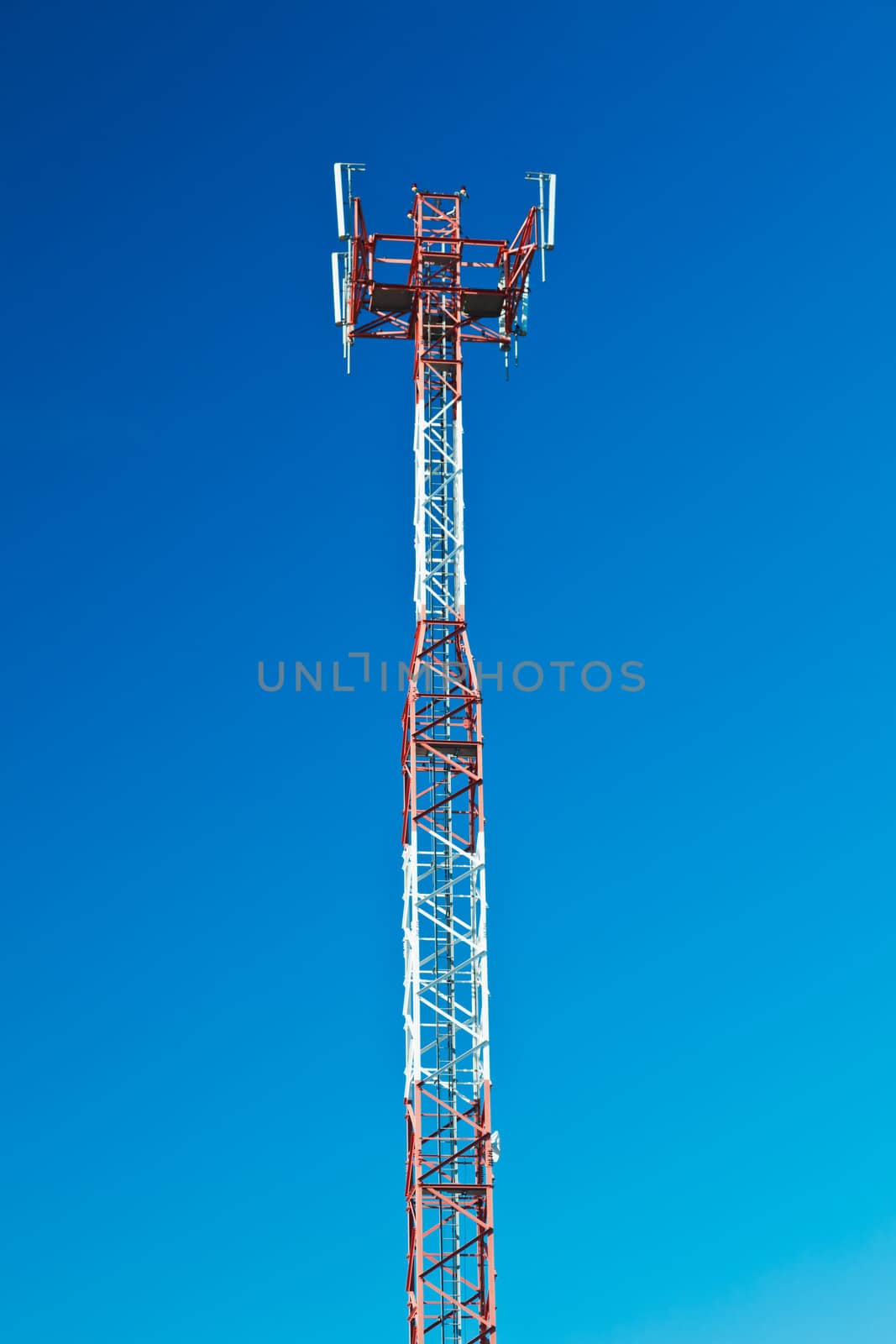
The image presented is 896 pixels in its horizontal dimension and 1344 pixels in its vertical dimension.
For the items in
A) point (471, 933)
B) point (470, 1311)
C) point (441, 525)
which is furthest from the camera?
point (441, 525)

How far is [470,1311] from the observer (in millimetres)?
58594

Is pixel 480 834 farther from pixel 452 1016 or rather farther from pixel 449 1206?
pixel 449 1206

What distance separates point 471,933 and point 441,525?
47.5 ft

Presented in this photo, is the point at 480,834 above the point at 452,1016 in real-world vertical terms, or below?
above

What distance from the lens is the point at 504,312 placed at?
2869 inches

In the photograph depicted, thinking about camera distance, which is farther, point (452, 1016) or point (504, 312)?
point (504, 312)

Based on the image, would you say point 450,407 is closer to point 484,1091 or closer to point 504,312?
point 504,312

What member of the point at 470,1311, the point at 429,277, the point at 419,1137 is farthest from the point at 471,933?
the point at 429,277

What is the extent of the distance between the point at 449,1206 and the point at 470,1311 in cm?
303

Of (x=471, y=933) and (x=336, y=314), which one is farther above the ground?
(x=336, y=314)

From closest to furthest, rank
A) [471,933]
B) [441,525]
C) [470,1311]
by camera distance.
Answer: [470,1311]
[471,933]
[441,525]

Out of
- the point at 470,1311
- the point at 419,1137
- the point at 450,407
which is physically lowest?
the point at 470,1311

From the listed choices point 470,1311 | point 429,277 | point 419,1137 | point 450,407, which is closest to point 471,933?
point 419,1137

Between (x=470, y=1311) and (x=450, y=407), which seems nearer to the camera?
(x=470, y=1311)
